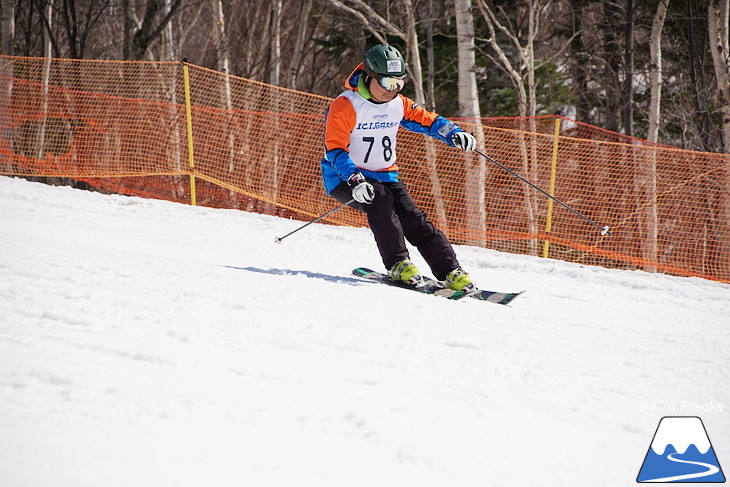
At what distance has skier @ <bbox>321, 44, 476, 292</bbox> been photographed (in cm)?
439

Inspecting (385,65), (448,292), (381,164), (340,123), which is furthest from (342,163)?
(448,292)

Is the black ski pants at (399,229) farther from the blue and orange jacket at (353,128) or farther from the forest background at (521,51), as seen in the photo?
the forest background at (521,51)

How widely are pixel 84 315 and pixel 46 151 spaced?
860cm

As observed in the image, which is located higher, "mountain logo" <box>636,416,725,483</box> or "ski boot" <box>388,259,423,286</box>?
"ski boot" <box>388,259,423,286</box>

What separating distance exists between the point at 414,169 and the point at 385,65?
4.48 metres

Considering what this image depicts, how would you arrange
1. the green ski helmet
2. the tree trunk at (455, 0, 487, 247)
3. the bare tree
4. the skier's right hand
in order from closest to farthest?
the skier's right hand < the green ski helmet < the tree trunk at (455, 0, 487, 247) < the bare tree

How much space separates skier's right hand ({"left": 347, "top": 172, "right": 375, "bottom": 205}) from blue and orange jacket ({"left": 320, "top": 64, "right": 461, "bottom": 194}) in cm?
8

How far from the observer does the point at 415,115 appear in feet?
15.9

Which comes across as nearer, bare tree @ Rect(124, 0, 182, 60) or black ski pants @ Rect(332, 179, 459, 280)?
black ski pants @ Rect(332, 179, 459, 280)

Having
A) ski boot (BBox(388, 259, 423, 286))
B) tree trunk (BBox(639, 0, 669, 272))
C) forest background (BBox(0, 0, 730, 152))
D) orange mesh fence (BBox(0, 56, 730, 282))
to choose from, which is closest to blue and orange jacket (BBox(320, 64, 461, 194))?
ski boot (BBox(388, 259, 423, 286))

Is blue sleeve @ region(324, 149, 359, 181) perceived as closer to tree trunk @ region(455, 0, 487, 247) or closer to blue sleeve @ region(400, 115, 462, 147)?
blue sleeve @ region(400, 115, 462, 147)

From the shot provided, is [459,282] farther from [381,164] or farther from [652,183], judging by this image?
[652,183]

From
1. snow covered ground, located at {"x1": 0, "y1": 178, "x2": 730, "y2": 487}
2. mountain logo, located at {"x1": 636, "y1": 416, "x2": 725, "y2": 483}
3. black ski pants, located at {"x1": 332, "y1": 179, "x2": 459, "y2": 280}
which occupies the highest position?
black ski pants, located at {"x1": 332, "y1": 179, "x2": 459, "y2": 280}

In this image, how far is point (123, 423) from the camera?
1.99 metres
